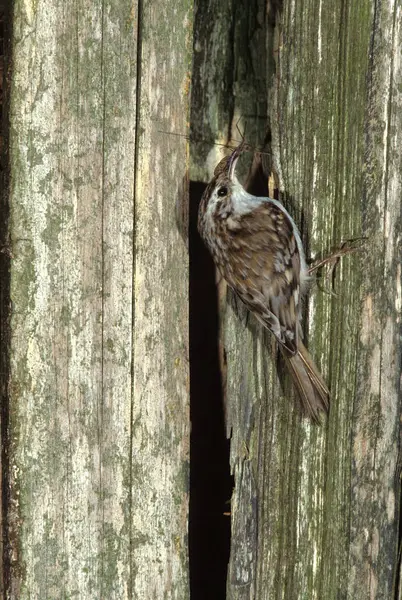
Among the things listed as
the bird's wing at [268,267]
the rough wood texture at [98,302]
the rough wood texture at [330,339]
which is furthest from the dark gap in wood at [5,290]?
the bird's wing at [268,267]

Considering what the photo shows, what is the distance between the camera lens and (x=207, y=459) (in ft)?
10.0

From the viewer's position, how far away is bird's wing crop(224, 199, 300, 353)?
2818mm

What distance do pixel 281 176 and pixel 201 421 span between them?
0.89 meters

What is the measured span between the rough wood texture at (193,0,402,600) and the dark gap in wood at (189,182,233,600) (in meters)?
0.22

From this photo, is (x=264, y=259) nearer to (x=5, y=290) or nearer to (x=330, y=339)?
(x=330, y=339)

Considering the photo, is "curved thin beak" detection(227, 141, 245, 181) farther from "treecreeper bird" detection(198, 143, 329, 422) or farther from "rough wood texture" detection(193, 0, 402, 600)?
"rough wood texture" detection(193, 0, 402, 600)

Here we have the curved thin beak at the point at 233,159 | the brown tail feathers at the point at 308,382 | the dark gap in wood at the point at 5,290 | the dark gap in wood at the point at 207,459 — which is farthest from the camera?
the dark gap in wood at the point at 207,459

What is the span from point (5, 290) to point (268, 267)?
1.16 m

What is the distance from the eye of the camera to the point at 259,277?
3.09 meters

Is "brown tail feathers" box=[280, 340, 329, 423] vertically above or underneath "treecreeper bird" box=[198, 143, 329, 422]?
underneath

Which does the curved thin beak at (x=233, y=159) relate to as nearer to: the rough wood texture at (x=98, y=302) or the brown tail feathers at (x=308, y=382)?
the rough wood texture at (x=98, y=302)

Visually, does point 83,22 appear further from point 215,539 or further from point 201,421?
point 215,539

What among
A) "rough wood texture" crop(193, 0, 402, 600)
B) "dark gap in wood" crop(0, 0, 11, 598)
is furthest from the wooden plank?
"dark gap in wood" crop(0, 0, 11, 598)

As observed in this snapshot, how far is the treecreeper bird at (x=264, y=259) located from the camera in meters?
2.76
